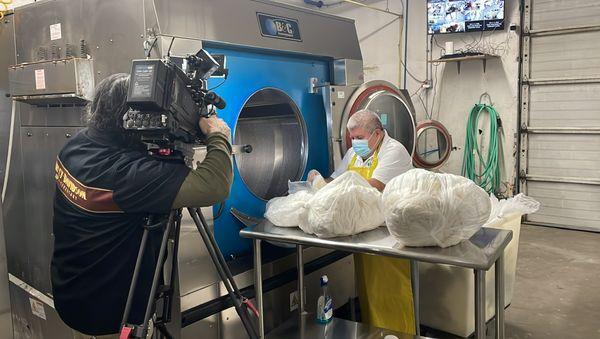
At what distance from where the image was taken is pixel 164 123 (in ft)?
5.33

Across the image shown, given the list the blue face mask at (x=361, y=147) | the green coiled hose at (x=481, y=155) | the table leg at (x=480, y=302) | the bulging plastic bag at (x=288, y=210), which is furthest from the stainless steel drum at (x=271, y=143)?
the green coiled hose at (x=481, y=155)

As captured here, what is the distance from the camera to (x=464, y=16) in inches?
227

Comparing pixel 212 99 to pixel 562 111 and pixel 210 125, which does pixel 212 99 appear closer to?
pixel 210 125

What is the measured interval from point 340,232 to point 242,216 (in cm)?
72

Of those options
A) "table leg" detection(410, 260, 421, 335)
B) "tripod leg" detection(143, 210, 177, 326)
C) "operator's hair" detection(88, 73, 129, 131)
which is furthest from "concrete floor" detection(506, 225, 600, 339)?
"operator's hair" detection(88, 73, 129, 131)

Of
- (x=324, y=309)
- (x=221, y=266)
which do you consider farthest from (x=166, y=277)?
(x=324, y=309)

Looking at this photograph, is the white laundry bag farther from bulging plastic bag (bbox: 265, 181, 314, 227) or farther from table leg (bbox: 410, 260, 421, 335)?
table leg (bbox: 410, 260, 421, 335)

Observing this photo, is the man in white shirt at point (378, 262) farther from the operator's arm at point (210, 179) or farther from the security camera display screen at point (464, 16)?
the security camera display screen at point (464, 16)

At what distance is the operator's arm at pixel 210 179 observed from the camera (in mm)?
1738

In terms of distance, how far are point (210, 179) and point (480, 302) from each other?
1090 mm

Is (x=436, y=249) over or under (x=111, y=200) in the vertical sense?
under

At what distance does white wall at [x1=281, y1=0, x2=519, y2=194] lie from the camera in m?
5.68

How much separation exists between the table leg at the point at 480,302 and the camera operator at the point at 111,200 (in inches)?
38.7

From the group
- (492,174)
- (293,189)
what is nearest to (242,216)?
(293,189)
